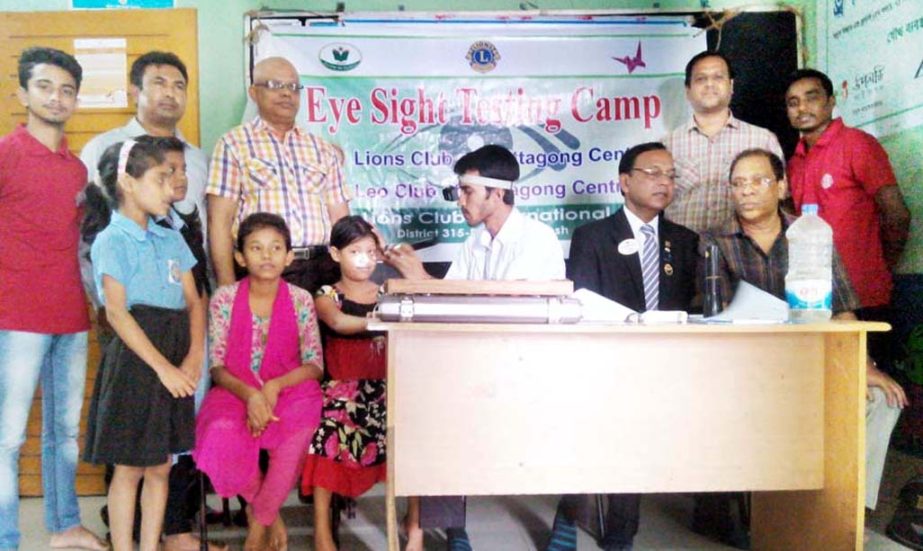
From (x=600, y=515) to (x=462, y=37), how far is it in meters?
2.23

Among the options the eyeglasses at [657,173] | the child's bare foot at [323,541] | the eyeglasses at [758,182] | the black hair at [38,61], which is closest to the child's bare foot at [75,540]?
the child's bare foot at [323,541]

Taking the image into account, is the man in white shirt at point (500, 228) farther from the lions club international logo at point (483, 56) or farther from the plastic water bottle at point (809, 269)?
the lions club international logo at point (483, 56)

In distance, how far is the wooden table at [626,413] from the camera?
6.97 ft

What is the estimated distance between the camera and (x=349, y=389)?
8.73ft

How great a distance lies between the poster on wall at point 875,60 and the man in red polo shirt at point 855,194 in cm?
15

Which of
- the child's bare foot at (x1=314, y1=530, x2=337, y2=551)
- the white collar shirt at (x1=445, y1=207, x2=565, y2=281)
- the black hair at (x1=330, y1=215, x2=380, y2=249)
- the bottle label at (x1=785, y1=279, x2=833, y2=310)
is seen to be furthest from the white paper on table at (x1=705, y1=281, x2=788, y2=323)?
the child's bare foot at (x1=314, y1=530, x2=337, y2=551)

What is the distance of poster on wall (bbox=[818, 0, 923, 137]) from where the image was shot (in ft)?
9.45

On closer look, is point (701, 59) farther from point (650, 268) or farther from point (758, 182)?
point (650, 268)

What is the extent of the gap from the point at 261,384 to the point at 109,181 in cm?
85

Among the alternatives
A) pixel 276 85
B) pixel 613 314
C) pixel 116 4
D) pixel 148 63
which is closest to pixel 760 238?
pixel 613 314

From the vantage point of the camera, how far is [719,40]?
375 centimetres

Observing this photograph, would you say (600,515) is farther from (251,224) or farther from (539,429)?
(251,224)

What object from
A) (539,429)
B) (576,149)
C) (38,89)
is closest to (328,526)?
(539,429)

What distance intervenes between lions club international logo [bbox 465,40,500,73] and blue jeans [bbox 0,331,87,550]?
2071 mm
